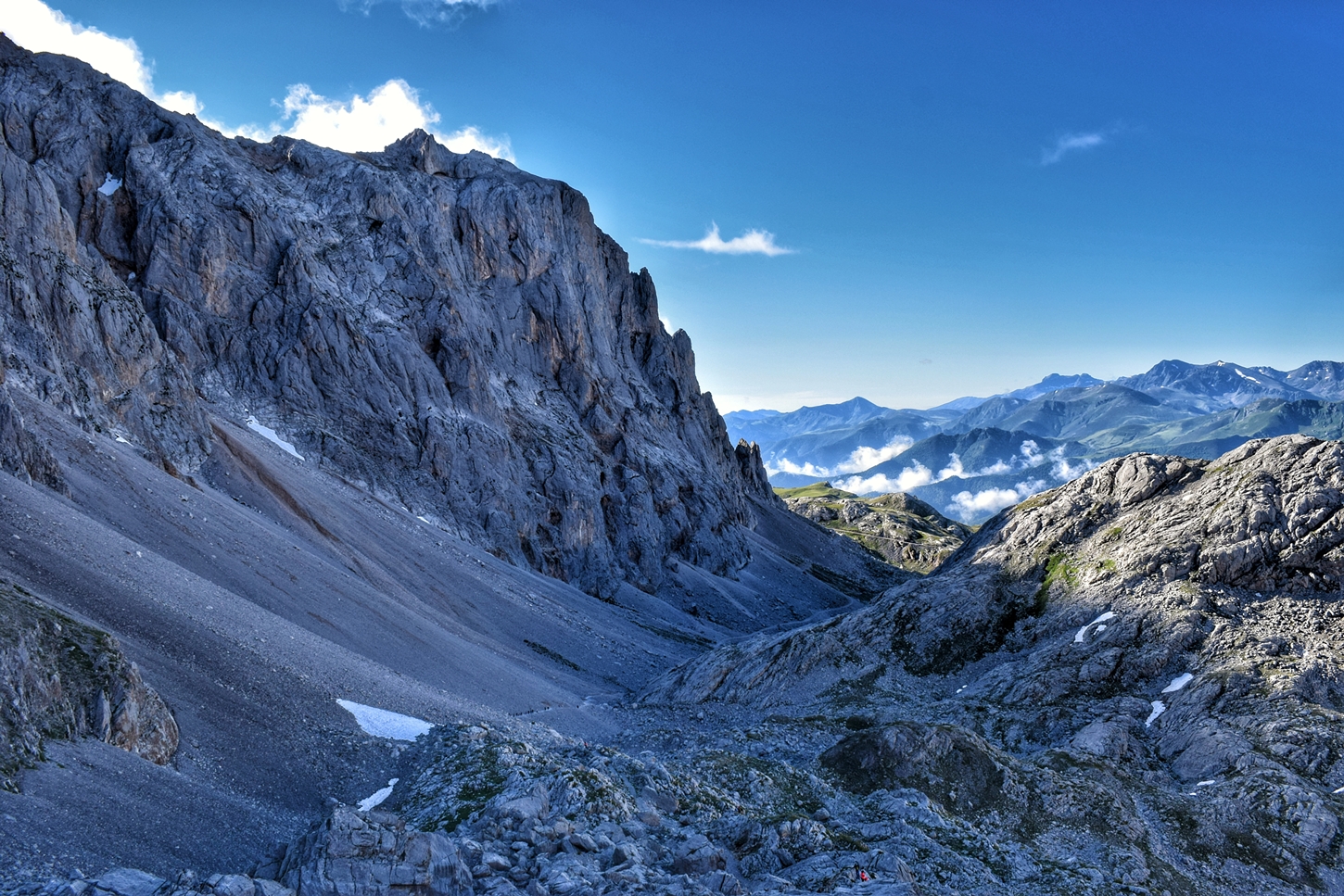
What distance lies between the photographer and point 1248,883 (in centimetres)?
3716

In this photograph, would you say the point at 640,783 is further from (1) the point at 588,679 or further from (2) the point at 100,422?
(2) the point at 100,422

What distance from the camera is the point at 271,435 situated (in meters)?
111

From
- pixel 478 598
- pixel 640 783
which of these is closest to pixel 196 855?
pixel 640 783

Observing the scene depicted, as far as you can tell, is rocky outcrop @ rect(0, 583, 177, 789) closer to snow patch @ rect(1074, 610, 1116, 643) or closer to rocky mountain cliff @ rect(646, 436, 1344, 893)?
rocky mountain cliff @ rect(646, 436, 1344, 893)

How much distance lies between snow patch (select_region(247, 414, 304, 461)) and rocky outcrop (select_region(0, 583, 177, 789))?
77457mm

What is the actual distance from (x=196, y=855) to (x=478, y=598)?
6679 centimetres

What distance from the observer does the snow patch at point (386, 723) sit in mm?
43228

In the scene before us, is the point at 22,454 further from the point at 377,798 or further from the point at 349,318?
the point at 349,318

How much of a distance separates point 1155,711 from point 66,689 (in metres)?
62.1

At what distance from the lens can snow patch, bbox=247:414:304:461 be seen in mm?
108963

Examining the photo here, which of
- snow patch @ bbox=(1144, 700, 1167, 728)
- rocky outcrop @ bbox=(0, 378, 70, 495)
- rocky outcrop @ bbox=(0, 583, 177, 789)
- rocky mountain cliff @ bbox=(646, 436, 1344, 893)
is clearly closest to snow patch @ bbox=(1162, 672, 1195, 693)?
rocky mountain cliff @ bbox=(646, 436, 1344, 893)

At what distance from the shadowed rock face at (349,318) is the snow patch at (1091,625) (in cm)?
7565

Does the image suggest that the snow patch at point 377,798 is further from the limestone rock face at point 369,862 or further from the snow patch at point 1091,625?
the snow patch at point 1091,625

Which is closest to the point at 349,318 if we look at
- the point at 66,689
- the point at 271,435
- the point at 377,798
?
the point at 271,435
